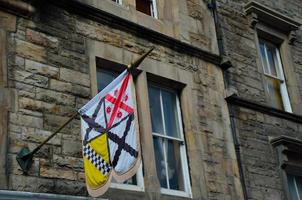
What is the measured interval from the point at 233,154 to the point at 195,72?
A: 1621mm

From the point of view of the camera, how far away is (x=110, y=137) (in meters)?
6.21

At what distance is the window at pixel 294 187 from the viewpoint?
10647mm

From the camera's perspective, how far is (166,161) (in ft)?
28.9

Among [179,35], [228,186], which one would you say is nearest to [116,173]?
[228,186]

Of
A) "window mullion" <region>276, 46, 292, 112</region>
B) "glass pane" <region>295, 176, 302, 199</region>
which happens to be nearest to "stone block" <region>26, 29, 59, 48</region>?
"glass pane" <region>295, 176, 302, 199</region>

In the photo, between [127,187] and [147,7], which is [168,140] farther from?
[147,7]

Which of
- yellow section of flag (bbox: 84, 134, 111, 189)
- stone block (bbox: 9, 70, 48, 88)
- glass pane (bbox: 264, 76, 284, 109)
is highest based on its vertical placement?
glass pane (bbox: 264, 76, 284, 109)

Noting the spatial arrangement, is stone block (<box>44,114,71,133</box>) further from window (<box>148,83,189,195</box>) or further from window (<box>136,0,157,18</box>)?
window (<box>136,0,157,18</box>)

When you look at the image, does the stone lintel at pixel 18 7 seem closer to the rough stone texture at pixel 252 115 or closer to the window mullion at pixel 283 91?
the rough stone texture at pixel 252 115

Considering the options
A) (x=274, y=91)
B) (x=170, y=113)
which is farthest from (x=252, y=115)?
(x=170, y=113)

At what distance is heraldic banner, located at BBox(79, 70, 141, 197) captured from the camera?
6078mm

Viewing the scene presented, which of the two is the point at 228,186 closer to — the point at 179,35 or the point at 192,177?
the point at 192,177

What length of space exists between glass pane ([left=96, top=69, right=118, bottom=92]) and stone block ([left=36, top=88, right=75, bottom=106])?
0.85m

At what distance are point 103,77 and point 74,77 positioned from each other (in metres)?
0.81
